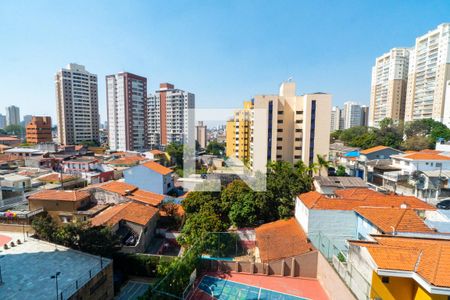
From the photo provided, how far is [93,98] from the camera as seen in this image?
5322 cm

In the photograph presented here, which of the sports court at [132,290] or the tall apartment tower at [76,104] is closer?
the sports court at [132,290]

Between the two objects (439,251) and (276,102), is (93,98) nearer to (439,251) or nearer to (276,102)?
(276,102)

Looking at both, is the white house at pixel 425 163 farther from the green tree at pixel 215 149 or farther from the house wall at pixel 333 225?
the green tree at pixel 215 149

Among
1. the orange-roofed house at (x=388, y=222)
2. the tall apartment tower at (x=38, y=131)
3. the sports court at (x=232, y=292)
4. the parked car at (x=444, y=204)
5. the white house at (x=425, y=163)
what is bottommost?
the sports court at (x=232, y=292)

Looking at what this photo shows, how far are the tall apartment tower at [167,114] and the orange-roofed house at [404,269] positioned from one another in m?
45.1

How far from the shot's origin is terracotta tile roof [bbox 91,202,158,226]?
12.6m

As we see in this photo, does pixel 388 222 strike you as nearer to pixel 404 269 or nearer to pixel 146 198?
pixel 404 269

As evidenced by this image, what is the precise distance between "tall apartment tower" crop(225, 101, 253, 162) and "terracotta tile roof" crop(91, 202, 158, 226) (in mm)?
16042

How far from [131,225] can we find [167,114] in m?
41.5

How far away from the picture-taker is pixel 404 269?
5629 mm

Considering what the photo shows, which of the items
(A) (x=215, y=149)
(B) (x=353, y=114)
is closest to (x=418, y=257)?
(A) (x=215, y=149)

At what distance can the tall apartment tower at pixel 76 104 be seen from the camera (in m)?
48.5

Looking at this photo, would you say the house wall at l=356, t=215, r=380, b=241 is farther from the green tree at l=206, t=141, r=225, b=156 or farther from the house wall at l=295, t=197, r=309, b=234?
the green tree at l=206, t=141, r=225, b=156

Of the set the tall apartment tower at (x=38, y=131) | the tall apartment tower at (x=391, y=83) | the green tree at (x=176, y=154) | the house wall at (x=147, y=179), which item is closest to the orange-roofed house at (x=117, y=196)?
the house wall at (x=147, y=179)
